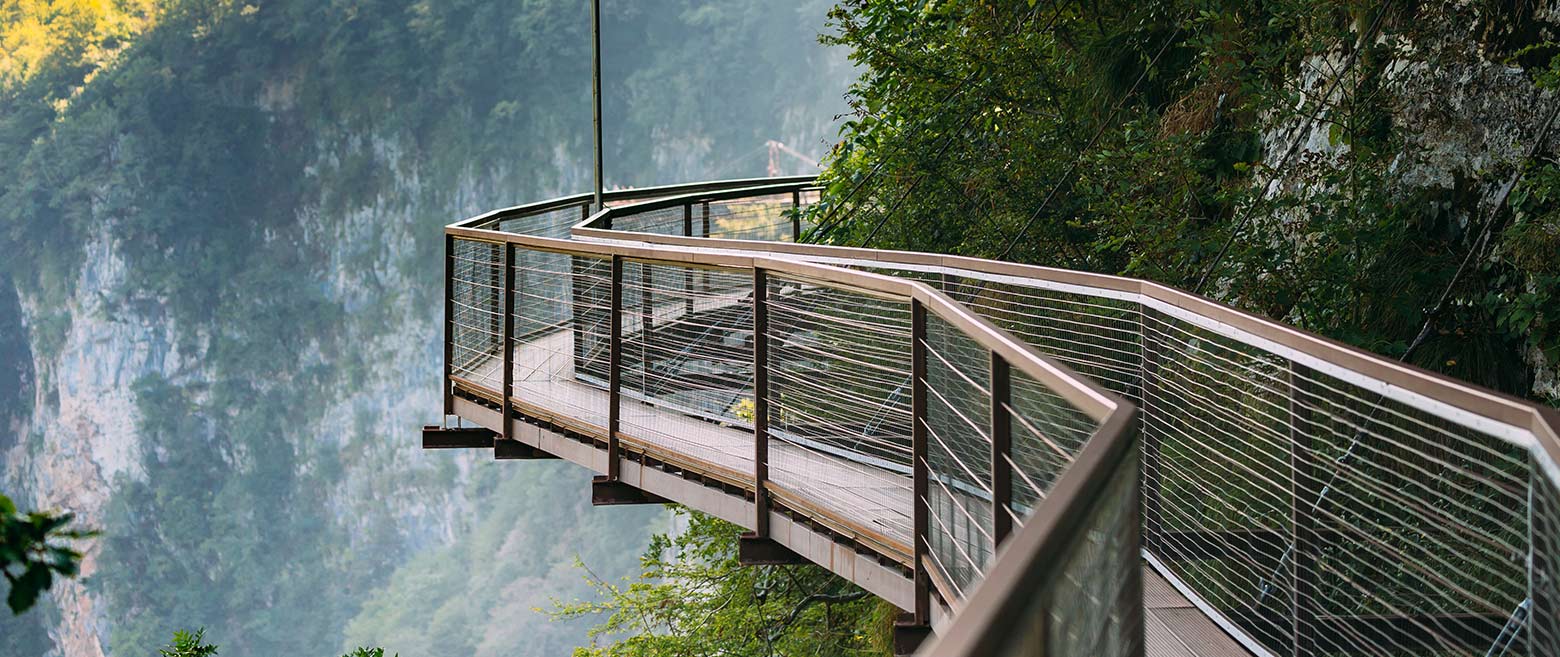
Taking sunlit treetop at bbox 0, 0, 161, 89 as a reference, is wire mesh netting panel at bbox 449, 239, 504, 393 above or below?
below

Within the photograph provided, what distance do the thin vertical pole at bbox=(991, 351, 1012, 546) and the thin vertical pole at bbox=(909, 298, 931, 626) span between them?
32.6 inches

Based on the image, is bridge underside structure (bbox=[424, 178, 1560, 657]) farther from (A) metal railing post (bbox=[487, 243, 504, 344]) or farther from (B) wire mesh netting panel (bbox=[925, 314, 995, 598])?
(A) metal railing post (bbox=[487, 243, 504, 344])

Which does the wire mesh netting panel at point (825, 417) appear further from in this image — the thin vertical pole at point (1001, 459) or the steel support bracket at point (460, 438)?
→ the steel support bracket at point (460, 438)

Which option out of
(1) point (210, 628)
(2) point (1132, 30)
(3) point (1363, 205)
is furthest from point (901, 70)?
(1) point (210, 628)

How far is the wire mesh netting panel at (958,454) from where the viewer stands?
3035 millimetres

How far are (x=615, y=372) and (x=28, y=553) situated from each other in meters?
4.10

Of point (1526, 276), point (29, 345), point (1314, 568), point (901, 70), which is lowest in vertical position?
point (29, 345)

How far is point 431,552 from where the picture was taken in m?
61.6

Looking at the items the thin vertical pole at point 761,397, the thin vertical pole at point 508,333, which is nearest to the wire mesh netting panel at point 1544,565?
the thin vertical pole at point 761,397

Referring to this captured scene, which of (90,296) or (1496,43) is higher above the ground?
(1496,43)

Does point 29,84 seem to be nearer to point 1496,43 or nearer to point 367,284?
point 367,284

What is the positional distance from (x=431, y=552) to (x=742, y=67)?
98.6 feet

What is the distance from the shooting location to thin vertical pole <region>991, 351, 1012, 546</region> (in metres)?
2.56

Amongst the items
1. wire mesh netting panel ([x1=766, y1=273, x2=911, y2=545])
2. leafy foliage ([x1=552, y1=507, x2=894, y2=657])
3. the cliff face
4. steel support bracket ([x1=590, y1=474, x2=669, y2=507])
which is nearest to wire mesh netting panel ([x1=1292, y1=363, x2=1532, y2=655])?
the cliff face
